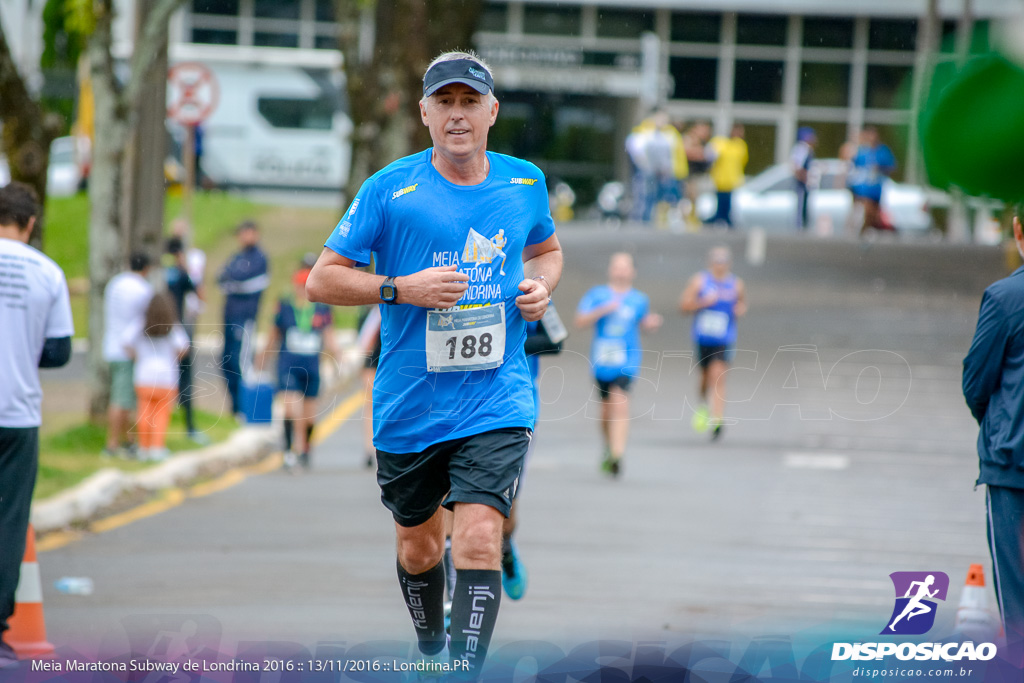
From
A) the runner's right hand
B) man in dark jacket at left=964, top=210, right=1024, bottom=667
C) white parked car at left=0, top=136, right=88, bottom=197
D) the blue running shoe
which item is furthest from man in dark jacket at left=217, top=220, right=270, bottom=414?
white parked car at left=0, top=136, right=88, bottom=197

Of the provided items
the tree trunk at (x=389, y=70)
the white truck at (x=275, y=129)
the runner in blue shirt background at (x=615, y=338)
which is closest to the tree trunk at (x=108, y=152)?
the tree trunk at (x=389, y=70)

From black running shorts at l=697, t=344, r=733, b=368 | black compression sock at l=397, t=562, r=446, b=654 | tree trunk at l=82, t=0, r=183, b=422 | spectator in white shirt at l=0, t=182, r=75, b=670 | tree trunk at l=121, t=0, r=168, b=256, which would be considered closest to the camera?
black compression sock at l=397, t=562, r=446, b=654

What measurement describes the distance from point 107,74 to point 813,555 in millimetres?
7491

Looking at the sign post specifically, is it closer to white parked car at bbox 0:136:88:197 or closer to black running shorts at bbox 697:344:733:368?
black running shorts at bbox 697:344:733:368

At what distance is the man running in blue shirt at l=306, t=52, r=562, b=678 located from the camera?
3994 millimetres

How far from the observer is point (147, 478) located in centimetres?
1120

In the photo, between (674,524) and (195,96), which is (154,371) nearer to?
(674,524)

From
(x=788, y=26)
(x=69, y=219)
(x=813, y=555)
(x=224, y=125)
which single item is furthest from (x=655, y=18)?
(x=813, y=555)

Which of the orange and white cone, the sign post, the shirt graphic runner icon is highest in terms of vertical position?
the sign post

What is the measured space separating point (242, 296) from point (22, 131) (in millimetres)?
6333

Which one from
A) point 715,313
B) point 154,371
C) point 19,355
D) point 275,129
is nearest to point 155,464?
point 154,371

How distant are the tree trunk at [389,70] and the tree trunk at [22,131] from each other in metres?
5.23

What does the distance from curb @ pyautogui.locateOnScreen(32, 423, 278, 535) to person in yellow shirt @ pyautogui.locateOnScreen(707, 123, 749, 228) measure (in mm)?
12883

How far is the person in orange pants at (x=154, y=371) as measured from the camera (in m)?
11.8
